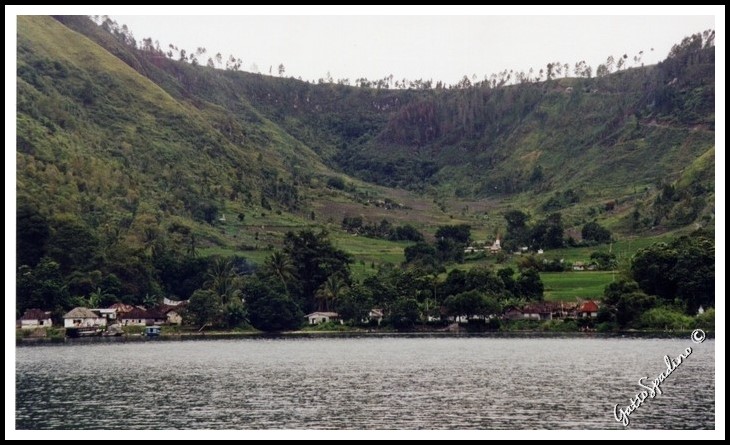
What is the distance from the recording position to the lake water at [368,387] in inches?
2020

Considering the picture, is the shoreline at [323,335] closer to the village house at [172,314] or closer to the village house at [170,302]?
the village house at [172,314]

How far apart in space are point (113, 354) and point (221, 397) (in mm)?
35172

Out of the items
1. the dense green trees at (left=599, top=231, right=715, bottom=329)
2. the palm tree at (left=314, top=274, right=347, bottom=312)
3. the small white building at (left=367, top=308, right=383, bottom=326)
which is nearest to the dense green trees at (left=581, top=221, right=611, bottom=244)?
the palm tree at (left=314, top=274, right=347, bottom=312)

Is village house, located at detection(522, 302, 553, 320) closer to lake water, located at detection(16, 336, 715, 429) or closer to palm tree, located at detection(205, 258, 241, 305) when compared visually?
lake water, located at detection(16, 336, 715, 429)

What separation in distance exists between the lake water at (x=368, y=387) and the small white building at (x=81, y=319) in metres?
26.5

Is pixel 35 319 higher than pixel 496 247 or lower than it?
lower

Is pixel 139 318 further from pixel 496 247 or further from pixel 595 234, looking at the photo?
pixel 595 234

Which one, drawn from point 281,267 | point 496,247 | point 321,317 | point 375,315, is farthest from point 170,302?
point 496,247

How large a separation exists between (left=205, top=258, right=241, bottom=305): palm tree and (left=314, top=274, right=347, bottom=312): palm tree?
35.4 feet

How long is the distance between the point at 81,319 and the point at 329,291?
31031mm

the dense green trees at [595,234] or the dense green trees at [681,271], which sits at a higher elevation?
the dense green trees at [595,234]

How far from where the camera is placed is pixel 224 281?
436 feet

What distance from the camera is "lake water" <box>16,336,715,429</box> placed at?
51312 millimetres

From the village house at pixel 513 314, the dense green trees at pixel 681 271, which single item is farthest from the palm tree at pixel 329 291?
the dense green trees at pixel 681 271
